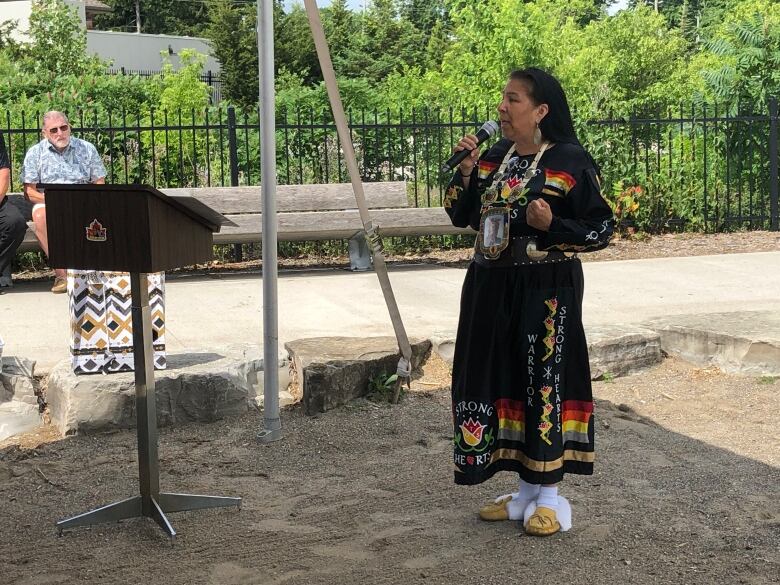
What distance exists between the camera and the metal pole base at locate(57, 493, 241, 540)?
4159 mm

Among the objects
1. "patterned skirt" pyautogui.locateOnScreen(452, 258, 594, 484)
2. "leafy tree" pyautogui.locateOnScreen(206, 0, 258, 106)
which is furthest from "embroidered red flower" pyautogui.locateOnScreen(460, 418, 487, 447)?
"leafy tree" pyautogui.locateOnScreen(206, 0, 258, 106)

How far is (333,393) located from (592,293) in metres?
3.66

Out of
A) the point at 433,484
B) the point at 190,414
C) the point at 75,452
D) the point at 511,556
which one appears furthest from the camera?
the point at 190,414

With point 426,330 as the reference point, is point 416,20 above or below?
above

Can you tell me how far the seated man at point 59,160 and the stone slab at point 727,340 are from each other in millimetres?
4757

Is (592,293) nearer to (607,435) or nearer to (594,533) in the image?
(607,435)

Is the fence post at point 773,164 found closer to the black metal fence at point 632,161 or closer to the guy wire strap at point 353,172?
the black metal fence at point 632,161

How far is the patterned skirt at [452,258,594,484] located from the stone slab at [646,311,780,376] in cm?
296

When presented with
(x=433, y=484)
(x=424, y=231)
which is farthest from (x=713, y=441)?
(x=424, y=231)

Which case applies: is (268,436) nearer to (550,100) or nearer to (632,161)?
(550,100)

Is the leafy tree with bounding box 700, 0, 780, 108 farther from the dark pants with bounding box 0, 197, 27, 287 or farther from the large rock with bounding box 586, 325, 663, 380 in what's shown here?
the dark pants with bounding box 0, 197, 27, 287

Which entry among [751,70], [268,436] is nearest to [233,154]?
[268,436]

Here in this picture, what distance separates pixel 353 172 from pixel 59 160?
438 cm

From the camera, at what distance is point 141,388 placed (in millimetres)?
4098
